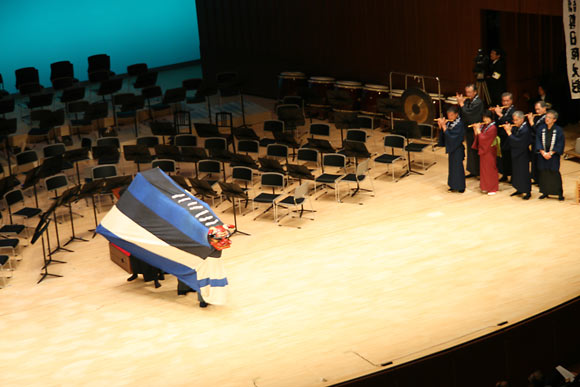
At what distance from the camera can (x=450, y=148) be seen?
12.7m

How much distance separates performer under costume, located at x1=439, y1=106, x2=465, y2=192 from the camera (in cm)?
1260

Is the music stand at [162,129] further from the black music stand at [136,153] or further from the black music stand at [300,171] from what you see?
the black music stand at [300,171]

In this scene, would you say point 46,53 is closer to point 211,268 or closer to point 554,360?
point 211,268

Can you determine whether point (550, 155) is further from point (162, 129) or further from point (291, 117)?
A: point (162, 129)

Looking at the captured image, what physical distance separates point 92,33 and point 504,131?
11.7m

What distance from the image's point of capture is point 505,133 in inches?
496

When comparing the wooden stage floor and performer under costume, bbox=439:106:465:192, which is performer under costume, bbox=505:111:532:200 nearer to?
the wooden stage floor

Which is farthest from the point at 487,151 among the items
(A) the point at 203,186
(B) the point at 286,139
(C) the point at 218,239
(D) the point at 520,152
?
(C) the point at 218,239

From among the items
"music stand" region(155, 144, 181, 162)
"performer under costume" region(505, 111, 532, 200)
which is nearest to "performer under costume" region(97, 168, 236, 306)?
"music stand" region(155, 144, 181, 162)

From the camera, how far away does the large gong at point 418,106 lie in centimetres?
1475

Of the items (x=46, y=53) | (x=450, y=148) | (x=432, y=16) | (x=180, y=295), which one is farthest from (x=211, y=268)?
(x=46, y=53)

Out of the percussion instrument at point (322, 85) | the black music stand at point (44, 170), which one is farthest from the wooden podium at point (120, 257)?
the percussion instrument at point (322, 85)

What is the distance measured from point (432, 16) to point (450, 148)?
3880mm

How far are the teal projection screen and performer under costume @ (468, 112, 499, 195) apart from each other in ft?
37.5
